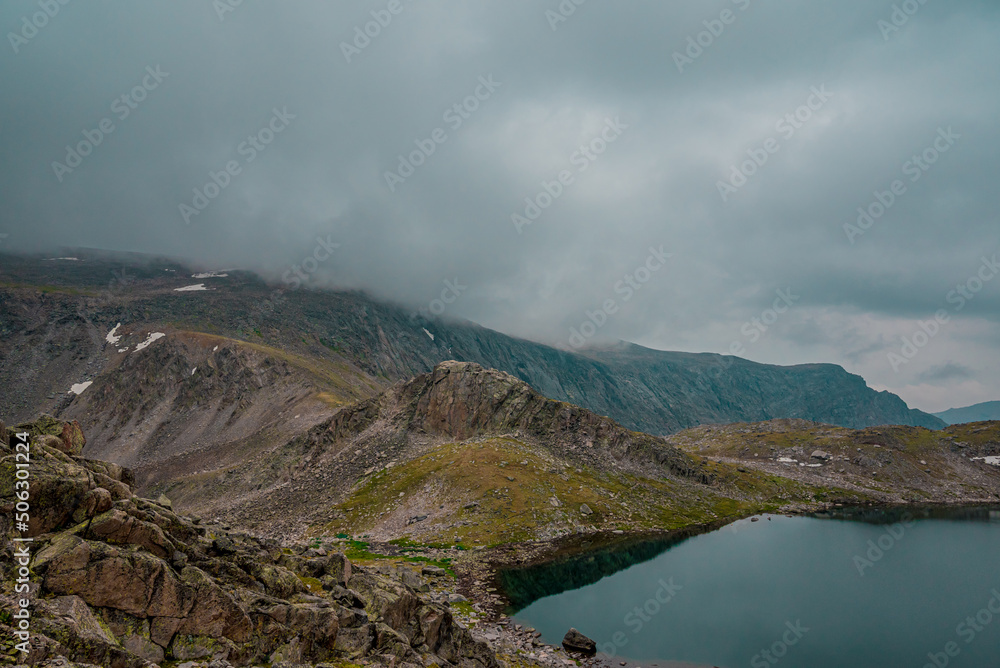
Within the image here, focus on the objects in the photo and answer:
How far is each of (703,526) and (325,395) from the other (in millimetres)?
112329

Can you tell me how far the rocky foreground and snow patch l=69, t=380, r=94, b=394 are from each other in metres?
189

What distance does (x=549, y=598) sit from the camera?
54781mm

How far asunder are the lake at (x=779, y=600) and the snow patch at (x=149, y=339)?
188946mm

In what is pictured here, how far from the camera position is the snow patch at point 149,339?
7407 inches

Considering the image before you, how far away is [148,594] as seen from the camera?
19281mm

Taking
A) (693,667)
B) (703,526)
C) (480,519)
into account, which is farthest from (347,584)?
(703,526)

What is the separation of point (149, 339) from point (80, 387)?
27670 millimetres

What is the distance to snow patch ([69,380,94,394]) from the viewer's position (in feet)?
567

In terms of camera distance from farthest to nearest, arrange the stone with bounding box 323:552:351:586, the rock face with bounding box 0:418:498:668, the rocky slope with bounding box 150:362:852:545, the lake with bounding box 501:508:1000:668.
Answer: the rocky slope with bounding box 150:362:852:545 < the lake with bounding box 501:508:1000:668 < the stone with bounding box 323:552:351:586 < the rock face with bounding box 0:418:498:668

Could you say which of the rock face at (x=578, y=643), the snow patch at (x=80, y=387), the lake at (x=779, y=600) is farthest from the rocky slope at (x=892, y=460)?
the snow patch at (x=80, y=387)

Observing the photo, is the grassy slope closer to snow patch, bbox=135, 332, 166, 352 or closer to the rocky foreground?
the rocky foreground

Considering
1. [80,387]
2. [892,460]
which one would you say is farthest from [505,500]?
[80,387]

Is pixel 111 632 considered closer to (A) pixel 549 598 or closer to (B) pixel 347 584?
(B) pixel 347 584

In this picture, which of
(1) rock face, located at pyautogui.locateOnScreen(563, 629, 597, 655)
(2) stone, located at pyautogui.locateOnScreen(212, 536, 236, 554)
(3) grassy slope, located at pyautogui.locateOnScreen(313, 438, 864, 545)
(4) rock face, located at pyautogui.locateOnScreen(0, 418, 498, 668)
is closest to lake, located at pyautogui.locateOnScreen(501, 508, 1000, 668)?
(1) rock face, located at pyautogui.locateOnScreen(563, 629, 597, 655)
